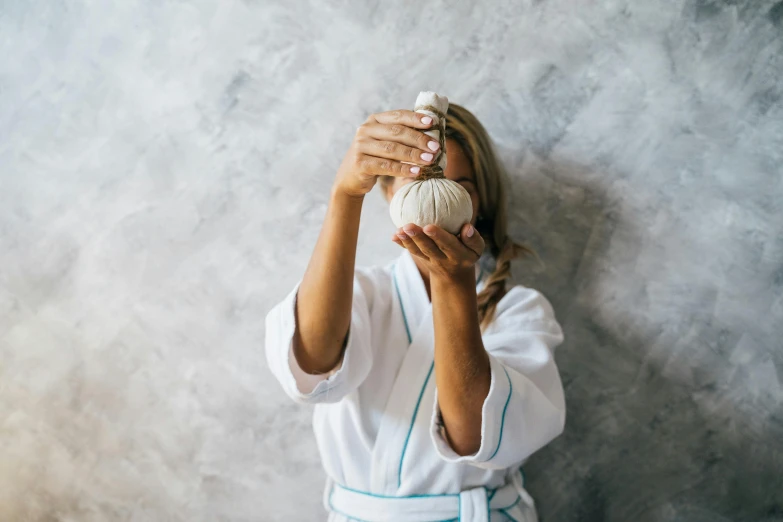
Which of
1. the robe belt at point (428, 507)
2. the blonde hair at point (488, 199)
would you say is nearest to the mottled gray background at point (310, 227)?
the blonde hair at point (488, 199)

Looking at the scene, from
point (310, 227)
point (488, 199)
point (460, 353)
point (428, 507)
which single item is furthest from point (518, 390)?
point (310, 227)

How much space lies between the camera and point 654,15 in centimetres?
97

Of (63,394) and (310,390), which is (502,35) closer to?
(310,390)

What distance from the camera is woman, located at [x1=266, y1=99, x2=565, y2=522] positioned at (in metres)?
0.67


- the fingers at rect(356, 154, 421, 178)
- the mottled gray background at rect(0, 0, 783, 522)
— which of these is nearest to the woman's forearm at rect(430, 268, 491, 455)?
the fingers at rect(356, 154, 421, 178)

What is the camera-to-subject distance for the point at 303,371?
790mm

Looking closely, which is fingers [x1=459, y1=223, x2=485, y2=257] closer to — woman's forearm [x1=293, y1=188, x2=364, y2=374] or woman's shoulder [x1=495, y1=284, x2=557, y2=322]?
woman's forearm [x1=293, y1=188, x2=364, y2=374]

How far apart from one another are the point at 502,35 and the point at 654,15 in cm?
27

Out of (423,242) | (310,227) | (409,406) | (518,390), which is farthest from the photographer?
(310,227)

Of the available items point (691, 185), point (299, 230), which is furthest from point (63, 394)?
point (691, 185)

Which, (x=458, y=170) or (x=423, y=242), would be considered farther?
(x=458, y=170)

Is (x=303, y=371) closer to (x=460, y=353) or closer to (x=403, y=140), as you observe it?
(x=460, y=353)

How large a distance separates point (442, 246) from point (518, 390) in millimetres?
257

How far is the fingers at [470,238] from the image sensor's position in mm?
622
